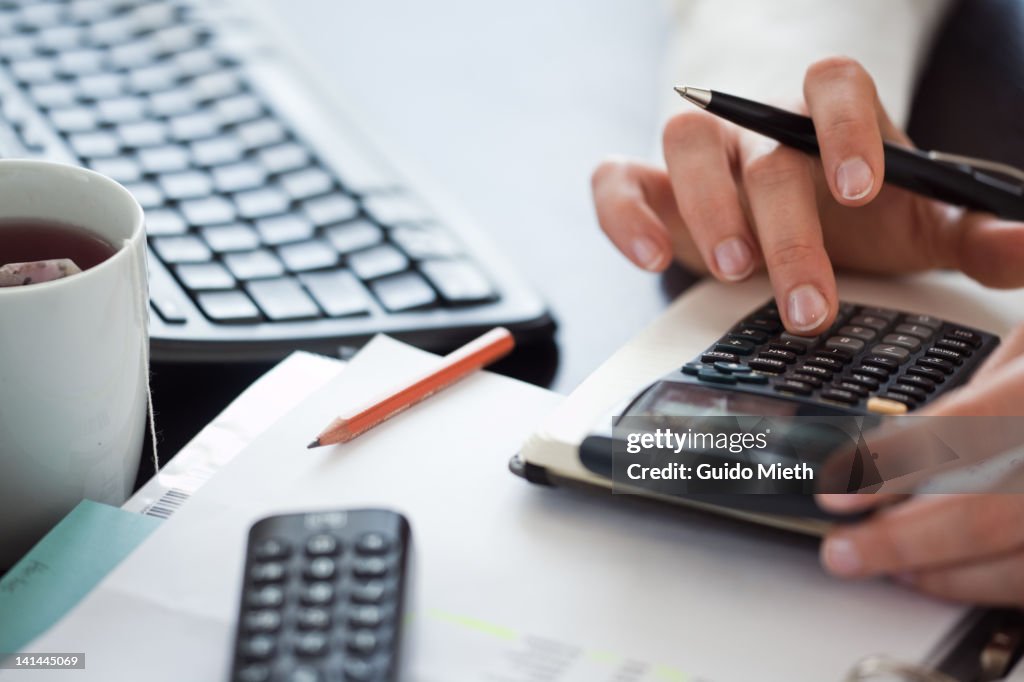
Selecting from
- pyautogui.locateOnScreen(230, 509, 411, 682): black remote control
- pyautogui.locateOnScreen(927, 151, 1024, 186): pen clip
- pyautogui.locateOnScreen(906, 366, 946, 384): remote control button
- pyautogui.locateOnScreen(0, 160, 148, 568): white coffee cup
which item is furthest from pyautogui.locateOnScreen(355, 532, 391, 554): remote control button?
pyautogui.locateOnScreen(927, 151, 1024, 186): pen clip

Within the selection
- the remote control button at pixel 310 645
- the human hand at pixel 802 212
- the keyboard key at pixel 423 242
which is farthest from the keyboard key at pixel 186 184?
the remote control button at pixel 310 645

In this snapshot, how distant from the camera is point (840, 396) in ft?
1.30

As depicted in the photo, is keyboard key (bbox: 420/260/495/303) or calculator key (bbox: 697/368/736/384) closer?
calculator key (bbox: 697/368/736/384)

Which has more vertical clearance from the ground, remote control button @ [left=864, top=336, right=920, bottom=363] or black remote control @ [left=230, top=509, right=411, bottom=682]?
remote control button @ [left=864, top=336, right=920, bottom=363]

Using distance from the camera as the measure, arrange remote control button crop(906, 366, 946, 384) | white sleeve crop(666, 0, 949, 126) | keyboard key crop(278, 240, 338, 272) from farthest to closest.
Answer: white sleeve crop(666, 0, 949, 126) < keyboard key crop(278, 240, 338, 272) < remote control button crop(906, 366, 946, 384)

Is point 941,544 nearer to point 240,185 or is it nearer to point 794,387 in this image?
point 794,387

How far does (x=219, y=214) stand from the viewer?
0.55 meters

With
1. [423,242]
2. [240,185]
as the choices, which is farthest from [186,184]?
[423,242]

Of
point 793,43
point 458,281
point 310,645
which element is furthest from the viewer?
point 793,43

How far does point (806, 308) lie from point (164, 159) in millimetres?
346

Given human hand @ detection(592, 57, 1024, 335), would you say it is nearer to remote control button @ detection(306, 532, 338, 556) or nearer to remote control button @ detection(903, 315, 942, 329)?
remote control button @ detection(903, 315, 942, 329)

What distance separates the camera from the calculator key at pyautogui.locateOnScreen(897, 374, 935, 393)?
0.41 metres

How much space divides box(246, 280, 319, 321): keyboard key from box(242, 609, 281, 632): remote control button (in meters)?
0.19

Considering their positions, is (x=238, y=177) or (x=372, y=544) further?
(x=238, y=177)
